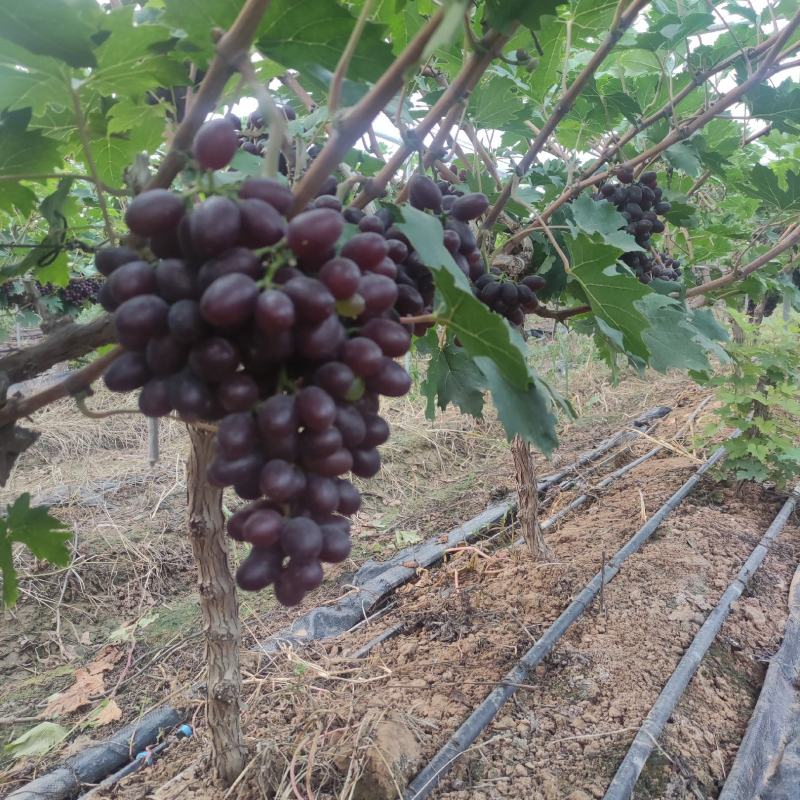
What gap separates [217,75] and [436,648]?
238cm

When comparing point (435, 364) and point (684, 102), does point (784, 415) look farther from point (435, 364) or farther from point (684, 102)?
point (435, 364)

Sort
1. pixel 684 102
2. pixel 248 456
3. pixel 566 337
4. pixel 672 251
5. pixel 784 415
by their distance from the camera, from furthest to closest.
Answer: pixel 566 337, pixel 784 415, pixel 672 251, pixel 684 102, pixel 248 456

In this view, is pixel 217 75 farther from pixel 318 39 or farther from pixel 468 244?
pixel 468 244

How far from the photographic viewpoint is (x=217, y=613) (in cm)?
157

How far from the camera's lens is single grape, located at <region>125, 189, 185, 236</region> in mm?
594

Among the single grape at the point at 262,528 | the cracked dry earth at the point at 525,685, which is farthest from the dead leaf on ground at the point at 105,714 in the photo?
the single grape at the point at 262,528

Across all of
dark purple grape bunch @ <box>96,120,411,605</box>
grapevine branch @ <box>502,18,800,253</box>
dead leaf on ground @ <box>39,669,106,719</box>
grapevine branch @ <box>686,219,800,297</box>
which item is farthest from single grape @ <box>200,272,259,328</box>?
dead leaf on ground @ <box>39,669,106,719</box>

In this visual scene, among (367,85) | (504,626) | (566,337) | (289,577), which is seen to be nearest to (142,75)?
(367,85)

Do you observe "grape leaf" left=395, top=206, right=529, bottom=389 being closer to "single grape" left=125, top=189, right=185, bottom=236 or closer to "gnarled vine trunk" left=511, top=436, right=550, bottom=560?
"single grape" left=125, top=189, right=185, bottom=236

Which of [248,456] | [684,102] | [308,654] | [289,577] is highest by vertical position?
[684,102]

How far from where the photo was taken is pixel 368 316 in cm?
69

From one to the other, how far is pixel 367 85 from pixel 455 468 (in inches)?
205

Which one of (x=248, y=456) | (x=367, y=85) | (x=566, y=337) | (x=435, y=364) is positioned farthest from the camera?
(x=566, y=337)

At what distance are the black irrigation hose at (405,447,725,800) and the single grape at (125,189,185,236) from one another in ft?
5.80
